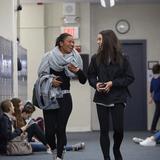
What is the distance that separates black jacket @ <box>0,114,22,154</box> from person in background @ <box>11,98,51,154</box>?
0.32m

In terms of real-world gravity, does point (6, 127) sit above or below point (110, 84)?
below

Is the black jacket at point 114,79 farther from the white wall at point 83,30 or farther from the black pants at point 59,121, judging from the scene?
the white wall at point 83,30

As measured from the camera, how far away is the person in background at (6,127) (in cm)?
731

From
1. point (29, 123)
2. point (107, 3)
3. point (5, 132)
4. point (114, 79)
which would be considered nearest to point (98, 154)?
point (29, 123)

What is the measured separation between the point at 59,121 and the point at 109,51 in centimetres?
87

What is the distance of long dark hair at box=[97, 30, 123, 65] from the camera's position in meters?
5.12

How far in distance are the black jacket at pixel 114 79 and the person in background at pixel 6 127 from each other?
2445 millimetres

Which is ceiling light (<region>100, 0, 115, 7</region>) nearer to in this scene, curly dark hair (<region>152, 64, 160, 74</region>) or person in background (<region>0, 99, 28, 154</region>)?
curly dark hair (<region>152, 64, 160, 74</region>)

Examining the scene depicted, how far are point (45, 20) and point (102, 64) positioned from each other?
288 inches

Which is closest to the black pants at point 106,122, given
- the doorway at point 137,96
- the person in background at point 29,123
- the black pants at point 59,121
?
the black pants at point 59,121

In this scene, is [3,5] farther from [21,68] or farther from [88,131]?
[88,131]

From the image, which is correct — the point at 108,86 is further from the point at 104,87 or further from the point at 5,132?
the point at 5,132

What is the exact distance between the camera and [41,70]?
5.47 m

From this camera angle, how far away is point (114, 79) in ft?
16.8
